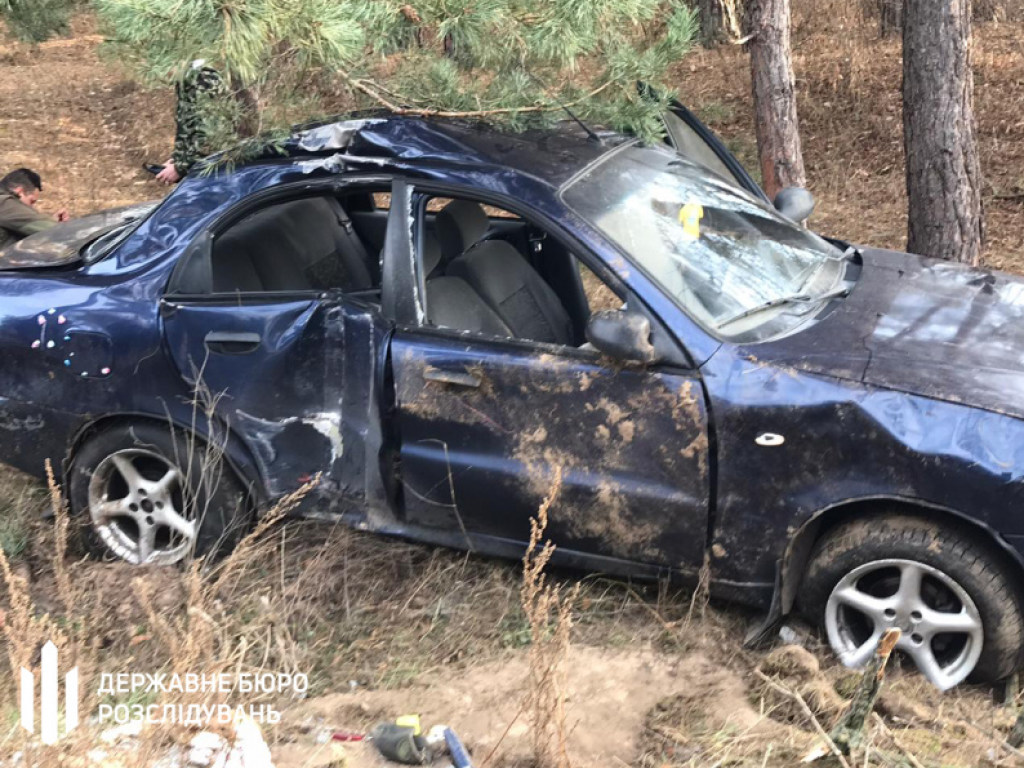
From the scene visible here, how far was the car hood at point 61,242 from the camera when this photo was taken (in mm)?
4398

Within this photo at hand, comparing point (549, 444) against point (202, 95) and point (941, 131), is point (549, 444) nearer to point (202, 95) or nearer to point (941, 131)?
point (202, 95)

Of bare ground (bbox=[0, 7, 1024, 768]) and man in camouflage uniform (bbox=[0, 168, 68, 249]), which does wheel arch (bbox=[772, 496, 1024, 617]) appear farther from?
man in camouflage uniform (bbox=[0, 168, 68, 249])

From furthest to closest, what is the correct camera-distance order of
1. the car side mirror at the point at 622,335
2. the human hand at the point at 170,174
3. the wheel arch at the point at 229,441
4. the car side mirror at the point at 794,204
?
the human hand at the point at 170,174 < the car side mirror at the point at 794,204 < the wheel arch at the point at 229,441 < the car side mirror at the point at 622,335

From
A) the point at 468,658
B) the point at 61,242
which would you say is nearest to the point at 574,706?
the point at 468,658

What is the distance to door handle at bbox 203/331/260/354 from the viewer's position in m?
3.92

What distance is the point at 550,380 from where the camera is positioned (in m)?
3.55

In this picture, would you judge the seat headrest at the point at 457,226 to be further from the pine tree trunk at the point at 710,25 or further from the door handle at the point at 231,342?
the pine tree trunk at the point at 710,25

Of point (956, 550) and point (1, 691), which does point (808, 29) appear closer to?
point (956, 550)

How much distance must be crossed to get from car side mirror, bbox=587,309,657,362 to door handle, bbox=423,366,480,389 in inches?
19.4

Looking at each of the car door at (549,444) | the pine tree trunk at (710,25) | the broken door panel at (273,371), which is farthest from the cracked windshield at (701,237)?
the pine tree trunk at (710,25)

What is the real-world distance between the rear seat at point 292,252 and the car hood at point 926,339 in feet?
6.12

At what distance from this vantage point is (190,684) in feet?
9.27

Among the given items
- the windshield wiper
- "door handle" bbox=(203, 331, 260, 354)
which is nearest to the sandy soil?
the windshield wiper

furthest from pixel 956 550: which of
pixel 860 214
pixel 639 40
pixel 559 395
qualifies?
pixel 860 214
